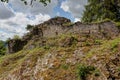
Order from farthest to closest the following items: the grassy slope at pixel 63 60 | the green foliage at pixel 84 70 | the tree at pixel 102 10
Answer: the tree at pixel 102 10, the grassy slope at pixel 63 60, the green foliage at pixel 84 70

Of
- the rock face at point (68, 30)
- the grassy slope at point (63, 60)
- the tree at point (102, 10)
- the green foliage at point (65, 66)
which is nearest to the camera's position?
the grassy slope at point (63, 60)

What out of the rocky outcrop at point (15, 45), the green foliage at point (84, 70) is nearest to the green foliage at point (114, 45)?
the green foliage at point (84, 70)

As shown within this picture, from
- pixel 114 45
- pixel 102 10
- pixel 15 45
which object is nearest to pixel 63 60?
pixel 114 45

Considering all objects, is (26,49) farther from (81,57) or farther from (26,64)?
(81,57)

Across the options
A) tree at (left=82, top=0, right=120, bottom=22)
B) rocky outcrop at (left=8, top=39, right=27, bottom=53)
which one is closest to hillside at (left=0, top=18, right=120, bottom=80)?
rocky outcrop at (left=8, top=39, right=27, bottom=53)

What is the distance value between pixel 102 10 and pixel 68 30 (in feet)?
59.2

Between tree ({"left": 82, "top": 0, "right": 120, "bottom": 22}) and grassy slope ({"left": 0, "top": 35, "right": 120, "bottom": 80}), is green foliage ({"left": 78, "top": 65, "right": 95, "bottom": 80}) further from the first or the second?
tree ({"left": 82, "top": 0, "right": 120, "bottom": 22})

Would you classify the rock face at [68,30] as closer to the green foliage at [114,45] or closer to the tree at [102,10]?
the green foliage at [114,45]

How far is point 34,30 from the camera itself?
113 feet

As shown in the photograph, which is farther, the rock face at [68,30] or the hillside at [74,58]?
the rock face at [68,30]

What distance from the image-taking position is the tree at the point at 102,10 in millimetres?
45469

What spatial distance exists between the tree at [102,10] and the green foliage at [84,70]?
2468 centimetres

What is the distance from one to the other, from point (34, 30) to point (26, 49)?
606cm

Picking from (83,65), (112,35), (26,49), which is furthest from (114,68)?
(26,49)
